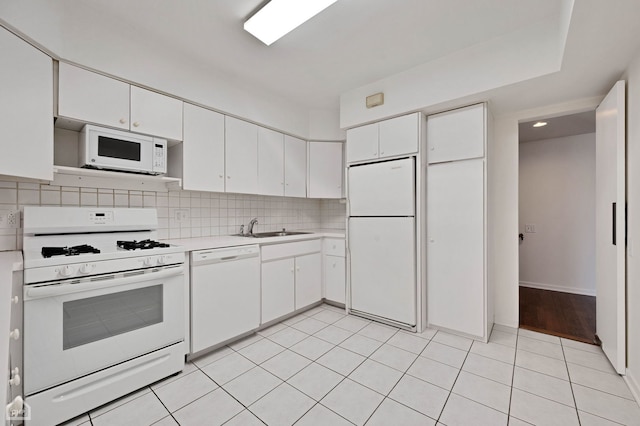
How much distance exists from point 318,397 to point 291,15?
2.46 m

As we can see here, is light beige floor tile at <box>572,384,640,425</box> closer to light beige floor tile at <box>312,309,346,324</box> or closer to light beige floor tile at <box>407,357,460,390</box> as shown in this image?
light beige floor tile at <box>407,357,460,390</box>

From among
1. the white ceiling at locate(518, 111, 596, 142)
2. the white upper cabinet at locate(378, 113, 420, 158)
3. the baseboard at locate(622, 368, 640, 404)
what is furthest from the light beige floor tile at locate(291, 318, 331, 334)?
the white ceiling at locate(518, 111, 596, 142)

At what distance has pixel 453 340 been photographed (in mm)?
2496

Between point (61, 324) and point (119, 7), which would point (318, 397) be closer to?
point (61, 324)

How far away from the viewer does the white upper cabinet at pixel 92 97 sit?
1765mm

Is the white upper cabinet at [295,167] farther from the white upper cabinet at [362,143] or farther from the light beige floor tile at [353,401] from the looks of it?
the light beige floor tile at [353,401]

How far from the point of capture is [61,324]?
1.51 m

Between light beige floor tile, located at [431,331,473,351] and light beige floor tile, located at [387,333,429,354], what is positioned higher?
light beige floor tile, located at [431,331,473,351]

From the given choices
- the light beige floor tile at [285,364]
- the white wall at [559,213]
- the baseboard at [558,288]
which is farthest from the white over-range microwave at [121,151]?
the baseboard at [558,288]

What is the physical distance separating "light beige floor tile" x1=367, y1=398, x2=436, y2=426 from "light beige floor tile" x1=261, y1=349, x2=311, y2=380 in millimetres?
659

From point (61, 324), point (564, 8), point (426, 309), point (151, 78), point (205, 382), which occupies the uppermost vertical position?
point (564, 8)

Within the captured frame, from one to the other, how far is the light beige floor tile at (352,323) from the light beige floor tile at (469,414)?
1144mm

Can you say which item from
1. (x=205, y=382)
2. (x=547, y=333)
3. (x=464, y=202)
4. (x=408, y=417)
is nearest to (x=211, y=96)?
(x=205, y=382)

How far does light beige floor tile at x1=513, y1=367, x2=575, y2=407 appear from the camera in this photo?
173 centimetres
